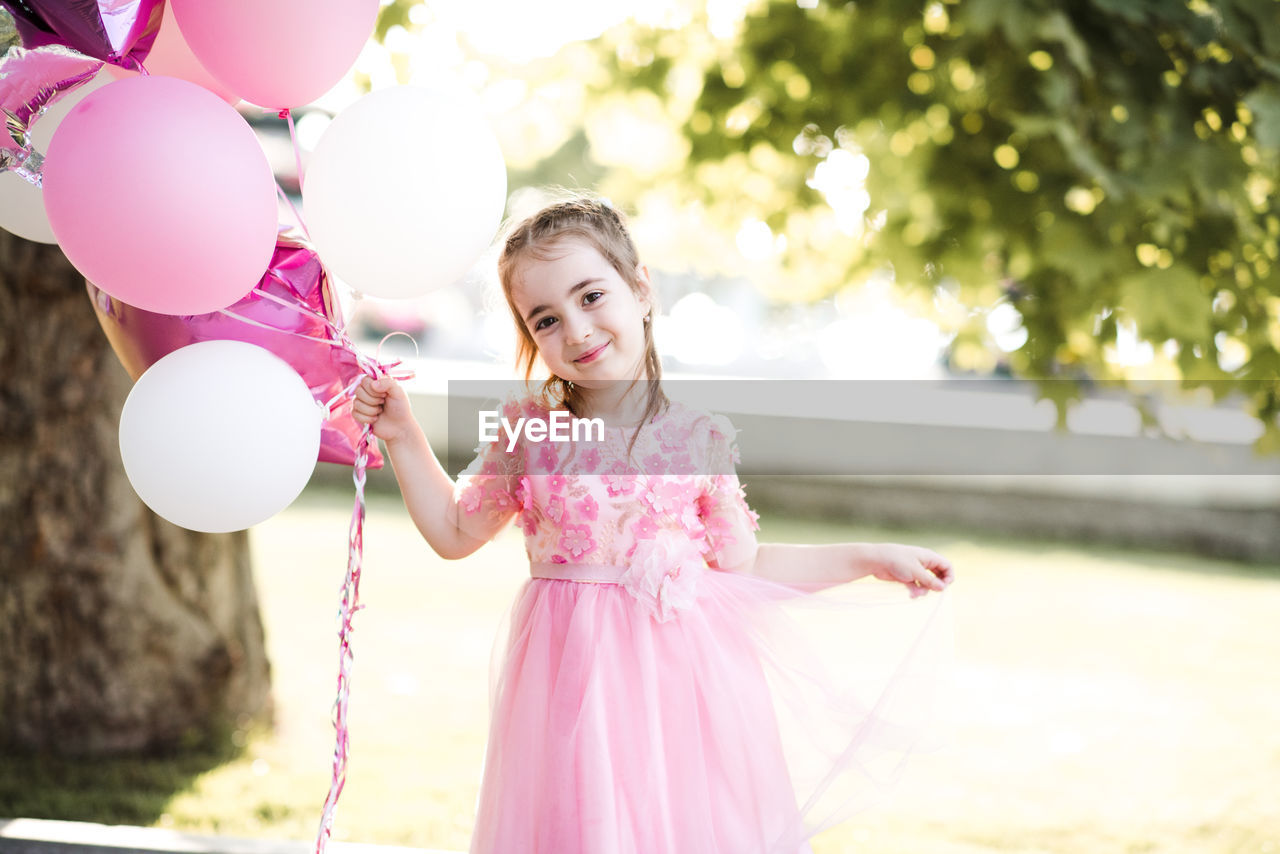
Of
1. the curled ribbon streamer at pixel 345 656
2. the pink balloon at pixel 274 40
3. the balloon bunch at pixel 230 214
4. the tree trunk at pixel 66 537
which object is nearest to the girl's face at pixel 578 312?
the balloon bunch at pixel 230 214

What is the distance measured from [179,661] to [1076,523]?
759 centimetres

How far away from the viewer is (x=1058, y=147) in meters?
2.94

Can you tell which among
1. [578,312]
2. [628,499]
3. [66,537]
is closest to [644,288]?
[578,312]

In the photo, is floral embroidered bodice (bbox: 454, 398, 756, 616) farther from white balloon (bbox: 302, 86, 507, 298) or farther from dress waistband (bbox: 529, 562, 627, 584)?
white balloon (bbox: 302, 86, 507, 298)

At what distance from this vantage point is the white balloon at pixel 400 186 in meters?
1.72

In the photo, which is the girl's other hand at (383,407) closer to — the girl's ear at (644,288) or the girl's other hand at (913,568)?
the girl's ear at (644,288)

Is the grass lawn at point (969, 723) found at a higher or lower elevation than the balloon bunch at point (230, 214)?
lower

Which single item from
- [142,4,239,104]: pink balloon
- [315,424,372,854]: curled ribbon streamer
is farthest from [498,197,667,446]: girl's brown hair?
[142,4,239,104]: pink balloon

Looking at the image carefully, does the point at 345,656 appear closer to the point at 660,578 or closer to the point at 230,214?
the point at 660,578

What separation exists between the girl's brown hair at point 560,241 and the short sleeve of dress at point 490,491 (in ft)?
0.43

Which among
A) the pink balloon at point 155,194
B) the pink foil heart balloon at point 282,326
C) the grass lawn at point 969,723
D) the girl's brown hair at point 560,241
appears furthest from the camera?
the grass lawn at point 969,723

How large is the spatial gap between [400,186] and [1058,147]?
196 cm

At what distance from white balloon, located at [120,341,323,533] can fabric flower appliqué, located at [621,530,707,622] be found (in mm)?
584

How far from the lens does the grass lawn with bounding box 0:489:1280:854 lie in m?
3.22
